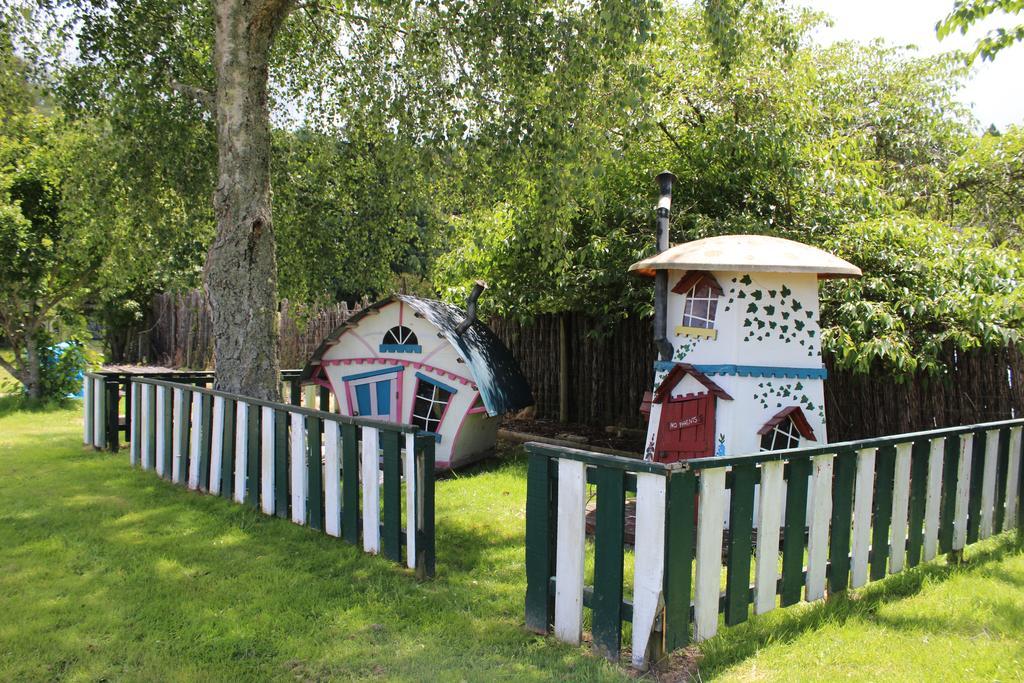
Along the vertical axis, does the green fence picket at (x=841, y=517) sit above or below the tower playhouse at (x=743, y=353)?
below

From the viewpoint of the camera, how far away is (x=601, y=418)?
1163 centimetres

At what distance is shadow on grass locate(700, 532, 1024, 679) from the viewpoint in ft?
13.4

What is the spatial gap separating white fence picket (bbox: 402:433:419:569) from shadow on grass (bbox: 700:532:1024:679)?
2.06 m

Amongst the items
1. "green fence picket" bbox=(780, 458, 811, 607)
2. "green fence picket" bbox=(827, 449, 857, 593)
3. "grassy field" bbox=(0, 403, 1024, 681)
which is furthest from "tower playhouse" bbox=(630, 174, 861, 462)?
"green fence picket" bbox=(780, 458, 811, 607)

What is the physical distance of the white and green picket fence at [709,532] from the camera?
3818 mm

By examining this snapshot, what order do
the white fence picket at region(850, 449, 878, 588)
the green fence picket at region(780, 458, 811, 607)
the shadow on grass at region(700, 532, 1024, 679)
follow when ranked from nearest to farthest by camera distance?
1. the shadow on grass at region(700, 532, 1024, 679)
2. the green fence picket at region(780, 458, 811, 607)
3. the white fence picket at region(850, 449, 878, 588)

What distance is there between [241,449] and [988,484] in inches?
244

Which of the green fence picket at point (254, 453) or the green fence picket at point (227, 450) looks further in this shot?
the green fence picket at point (227, 450)

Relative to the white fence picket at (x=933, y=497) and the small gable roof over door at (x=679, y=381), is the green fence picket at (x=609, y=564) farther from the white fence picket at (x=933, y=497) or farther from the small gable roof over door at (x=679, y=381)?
the white fence picket at (x=933, y=497)

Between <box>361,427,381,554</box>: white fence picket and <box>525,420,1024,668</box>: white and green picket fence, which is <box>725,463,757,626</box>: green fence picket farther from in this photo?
<box>361,427,381,554</box>: white fence picket

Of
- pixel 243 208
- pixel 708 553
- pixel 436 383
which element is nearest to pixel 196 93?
pixel 243 208

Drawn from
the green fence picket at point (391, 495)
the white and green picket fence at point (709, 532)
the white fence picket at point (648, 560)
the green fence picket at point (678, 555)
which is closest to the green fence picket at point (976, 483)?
the white and green picket fence at point (709, 532)

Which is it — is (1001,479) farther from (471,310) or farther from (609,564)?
(471,310)

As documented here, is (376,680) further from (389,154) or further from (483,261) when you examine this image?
(483,261)
